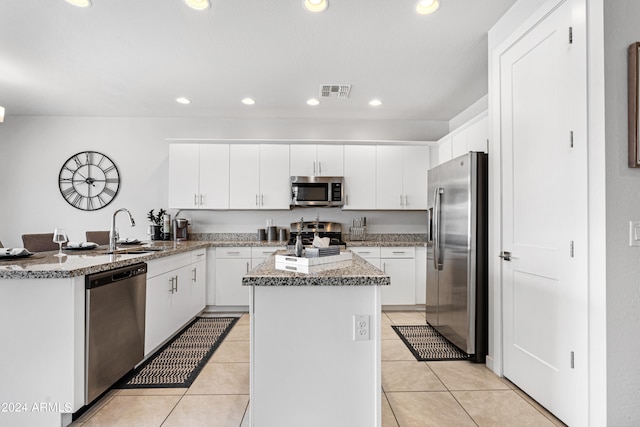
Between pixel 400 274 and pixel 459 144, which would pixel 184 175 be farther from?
pixel 459 144

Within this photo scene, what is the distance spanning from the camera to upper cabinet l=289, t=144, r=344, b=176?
4.40 m

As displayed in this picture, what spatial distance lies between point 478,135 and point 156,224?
4139 millimetres

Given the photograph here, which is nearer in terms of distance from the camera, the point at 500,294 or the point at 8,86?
the point at 500,294

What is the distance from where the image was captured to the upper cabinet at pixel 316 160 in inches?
173

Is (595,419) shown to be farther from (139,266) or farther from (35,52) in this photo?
(35,52)

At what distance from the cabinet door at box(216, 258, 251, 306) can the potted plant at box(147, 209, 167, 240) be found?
1027 millimetres

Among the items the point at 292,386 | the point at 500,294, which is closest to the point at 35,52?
the point at 292,386

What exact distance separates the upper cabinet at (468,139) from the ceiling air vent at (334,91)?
1.34 metres

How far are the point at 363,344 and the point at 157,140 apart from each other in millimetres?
4394

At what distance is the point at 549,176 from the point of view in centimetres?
192

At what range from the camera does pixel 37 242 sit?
3422 mm

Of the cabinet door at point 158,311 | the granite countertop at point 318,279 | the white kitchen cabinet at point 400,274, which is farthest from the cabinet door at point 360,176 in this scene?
the granite countertop at point 318,279

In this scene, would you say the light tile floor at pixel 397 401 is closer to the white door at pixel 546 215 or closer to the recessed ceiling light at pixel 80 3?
the white door at pixel 546 215

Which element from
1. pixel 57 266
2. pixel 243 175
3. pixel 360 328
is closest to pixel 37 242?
pixel 57 266
